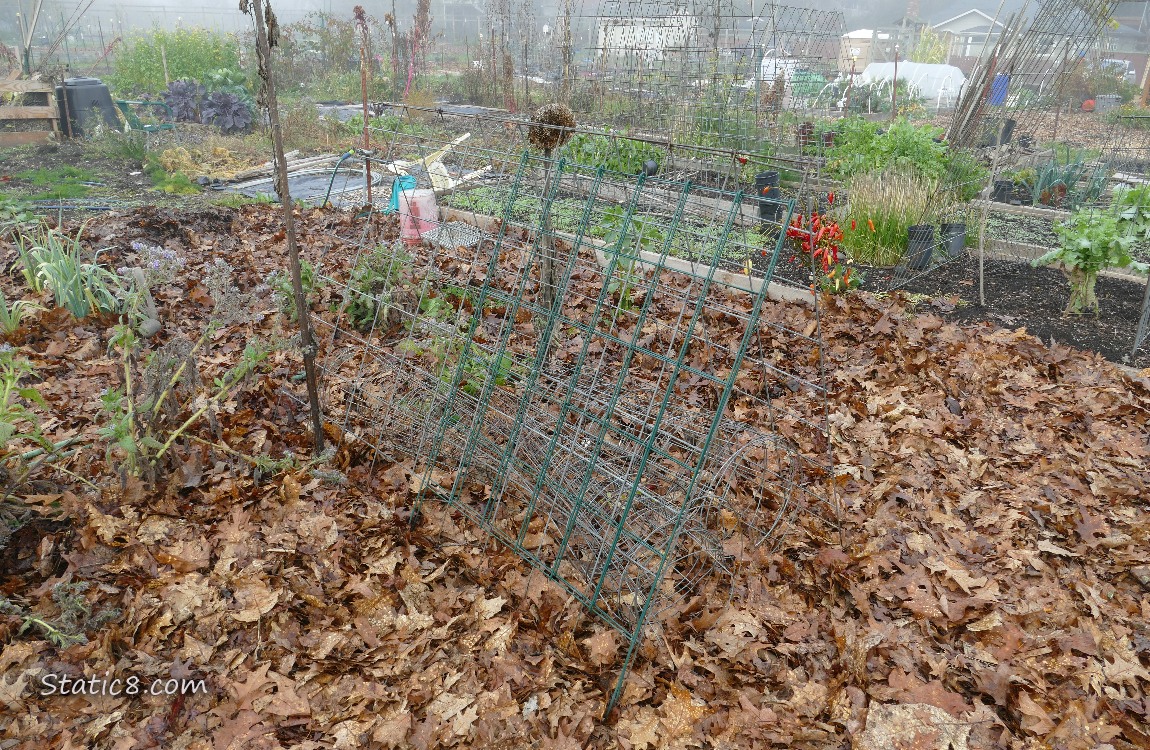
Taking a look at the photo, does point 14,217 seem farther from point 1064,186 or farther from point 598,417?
point 1064,186

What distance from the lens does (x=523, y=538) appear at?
333 centimetres

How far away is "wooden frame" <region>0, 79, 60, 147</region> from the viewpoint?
11.8 m

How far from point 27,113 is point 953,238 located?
538 inches

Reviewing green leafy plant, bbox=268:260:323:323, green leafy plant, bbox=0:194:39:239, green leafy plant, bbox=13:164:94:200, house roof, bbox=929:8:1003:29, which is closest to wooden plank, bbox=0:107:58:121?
green leafy plant, bbox=13:164:94:200

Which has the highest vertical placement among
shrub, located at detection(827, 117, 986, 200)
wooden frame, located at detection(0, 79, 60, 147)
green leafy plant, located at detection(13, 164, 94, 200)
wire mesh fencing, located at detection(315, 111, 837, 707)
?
wooden frame, located at detection(0, 79, 60, 147)

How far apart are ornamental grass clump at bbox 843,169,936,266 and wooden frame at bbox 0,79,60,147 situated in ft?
40.8

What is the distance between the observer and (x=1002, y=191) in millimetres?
10492

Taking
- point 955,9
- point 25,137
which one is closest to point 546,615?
point 25,137

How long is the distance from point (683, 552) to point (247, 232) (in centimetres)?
603

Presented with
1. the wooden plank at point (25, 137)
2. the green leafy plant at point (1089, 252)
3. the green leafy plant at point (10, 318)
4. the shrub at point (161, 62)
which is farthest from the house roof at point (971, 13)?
the green leafy plant at point (10, 318)

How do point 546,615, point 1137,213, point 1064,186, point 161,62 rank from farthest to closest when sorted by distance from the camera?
point 161,62, point 1064,186, point 1137,213, point 546,615

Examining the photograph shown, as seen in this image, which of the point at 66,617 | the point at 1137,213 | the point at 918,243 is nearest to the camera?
the point at 66,617

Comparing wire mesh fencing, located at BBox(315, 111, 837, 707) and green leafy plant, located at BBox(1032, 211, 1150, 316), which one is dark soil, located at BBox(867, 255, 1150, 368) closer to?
green leafy plant, located at BBox(1032, 211, 1150, 316)

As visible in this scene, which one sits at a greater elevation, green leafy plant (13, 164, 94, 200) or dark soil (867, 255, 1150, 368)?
green leafy plant (13, 164, 94, 200)
